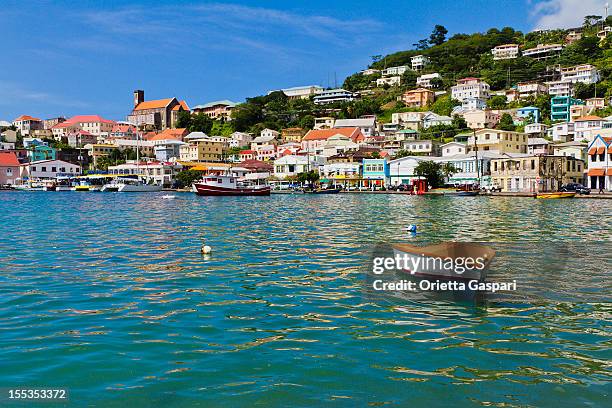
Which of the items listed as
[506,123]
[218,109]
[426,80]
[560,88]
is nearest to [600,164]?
[506,123]

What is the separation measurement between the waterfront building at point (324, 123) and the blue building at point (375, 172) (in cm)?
5293

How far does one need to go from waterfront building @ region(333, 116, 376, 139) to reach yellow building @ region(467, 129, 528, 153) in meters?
37.2

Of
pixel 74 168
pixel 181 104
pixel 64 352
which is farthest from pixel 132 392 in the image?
pixel 181 104

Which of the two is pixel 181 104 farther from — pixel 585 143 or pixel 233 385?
pixel 233 385

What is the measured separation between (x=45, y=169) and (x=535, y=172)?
100219 mm

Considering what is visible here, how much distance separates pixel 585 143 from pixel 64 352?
8664 centimetres

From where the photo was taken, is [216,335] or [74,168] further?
[74,168]

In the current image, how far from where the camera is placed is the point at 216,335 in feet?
27.9

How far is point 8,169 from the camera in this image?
375ft

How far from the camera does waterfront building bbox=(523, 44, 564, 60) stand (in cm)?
15025

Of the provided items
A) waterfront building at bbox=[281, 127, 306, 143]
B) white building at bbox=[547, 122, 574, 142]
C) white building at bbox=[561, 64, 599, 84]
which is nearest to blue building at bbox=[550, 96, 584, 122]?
white building at bbox=[547, 122, 574, 142]

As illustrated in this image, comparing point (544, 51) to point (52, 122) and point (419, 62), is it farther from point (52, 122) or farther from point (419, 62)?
point (52, 122)

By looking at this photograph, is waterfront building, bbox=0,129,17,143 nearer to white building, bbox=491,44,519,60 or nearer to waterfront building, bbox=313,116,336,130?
waterfront building, bbox=313,116,336,130

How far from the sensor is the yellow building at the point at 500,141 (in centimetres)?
8444
